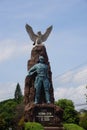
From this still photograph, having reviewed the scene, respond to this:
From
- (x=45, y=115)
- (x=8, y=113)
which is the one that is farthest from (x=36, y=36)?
(x=8, y=113)

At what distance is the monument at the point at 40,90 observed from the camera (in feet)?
124

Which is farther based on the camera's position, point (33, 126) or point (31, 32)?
point (31, 32)

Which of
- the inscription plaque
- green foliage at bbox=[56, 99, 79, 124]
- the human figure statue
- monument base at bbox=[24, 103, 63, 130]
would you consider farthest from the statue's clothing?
green foliage at bbox=[56, 99, 79, 124]

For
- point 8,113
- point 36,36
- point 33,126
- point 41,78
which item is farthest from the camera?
point 8,113

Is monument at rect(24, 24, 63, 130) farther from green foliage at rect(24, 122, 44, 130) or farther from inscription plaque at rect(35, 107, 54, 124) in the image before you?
green foliage at rect(24, 122, 44, 130)

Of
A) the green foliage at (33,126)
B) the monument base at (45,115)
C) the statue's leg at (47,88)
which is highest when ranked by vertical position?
the statue's leg at (47,88)

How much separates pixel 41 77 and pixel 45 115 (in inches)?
136

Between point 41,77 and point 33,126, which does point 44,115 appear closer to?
point 33,126

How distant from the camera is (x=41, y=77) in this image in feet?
130

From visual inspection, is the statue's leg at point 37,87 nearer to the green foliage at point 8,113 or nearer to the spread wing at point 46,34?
the spread wing at point 46,34

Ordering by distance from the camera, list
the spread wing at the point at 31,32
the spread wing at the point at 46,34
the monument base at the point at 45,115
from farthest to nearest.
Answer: the spread wing at the point at 46,34, the spread wing at the point at 31,32, the monument base at the point at 45,115

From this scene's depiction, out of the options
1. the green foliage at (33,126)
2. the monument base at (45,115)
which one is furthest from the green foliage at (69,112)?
the green foliage at (33,126)

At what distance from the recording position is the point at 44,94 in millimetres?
39750

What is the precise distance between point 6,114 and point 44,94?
17.0m
